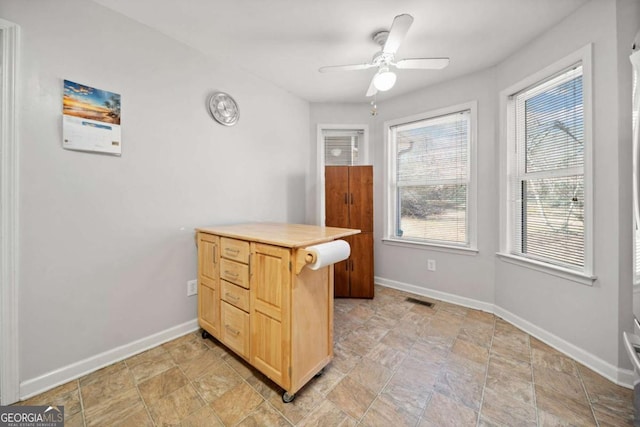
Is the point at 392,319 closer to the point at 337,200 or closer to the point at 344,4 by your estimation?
the point at 337,200

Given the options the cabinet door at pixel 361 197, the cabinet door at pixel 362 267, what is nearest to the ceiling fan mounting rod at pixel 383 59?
the cabinet door at pixel 361 197

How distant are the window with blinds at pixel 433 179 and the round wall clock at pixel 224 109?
194cm

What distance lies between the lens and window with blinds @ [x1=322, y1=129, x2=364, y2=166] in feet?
11.1

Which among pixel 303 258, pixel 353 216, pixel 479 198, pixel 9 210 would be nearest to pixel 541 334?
pixel 479 198

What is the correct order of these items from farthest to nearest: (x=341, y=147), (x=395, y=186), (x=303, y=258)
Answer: (x=341, y=147)
(x=395, y=186)
(x=303, y=258)

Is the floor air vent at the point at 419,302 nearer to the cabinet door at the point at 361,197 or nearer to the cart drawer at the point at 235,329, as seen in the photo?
the cabinet door at the point at 361,197

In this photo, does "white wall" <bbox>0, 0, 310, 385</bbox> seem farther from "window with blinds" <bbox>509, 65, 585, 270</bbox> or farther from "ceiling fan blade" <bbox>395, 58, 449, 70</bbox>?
"window with blinds" <bbox>509, 65, 585, 270</bbox>

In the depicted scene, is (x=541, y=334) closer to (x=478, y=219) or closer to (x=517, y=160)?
(x=478, y=219)

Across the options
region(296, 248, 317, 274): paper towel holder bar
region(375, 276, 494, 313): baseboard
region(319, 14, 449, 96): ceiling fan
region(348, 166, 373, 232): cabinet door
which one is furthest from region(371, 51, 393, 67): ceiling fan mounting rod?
region(375, 276, 494, 313): baseboard

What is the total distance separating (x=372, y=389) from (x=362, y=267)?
1.48 m

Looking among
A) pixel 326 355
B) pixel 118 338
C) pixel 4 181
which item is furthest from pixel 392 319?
pixel 4 181

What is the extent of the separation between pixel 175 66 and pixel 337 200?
6.53 feet

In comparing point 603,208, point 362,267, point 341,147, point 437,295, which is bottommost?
point 437,295

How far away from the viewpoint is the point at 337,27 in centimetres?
184
